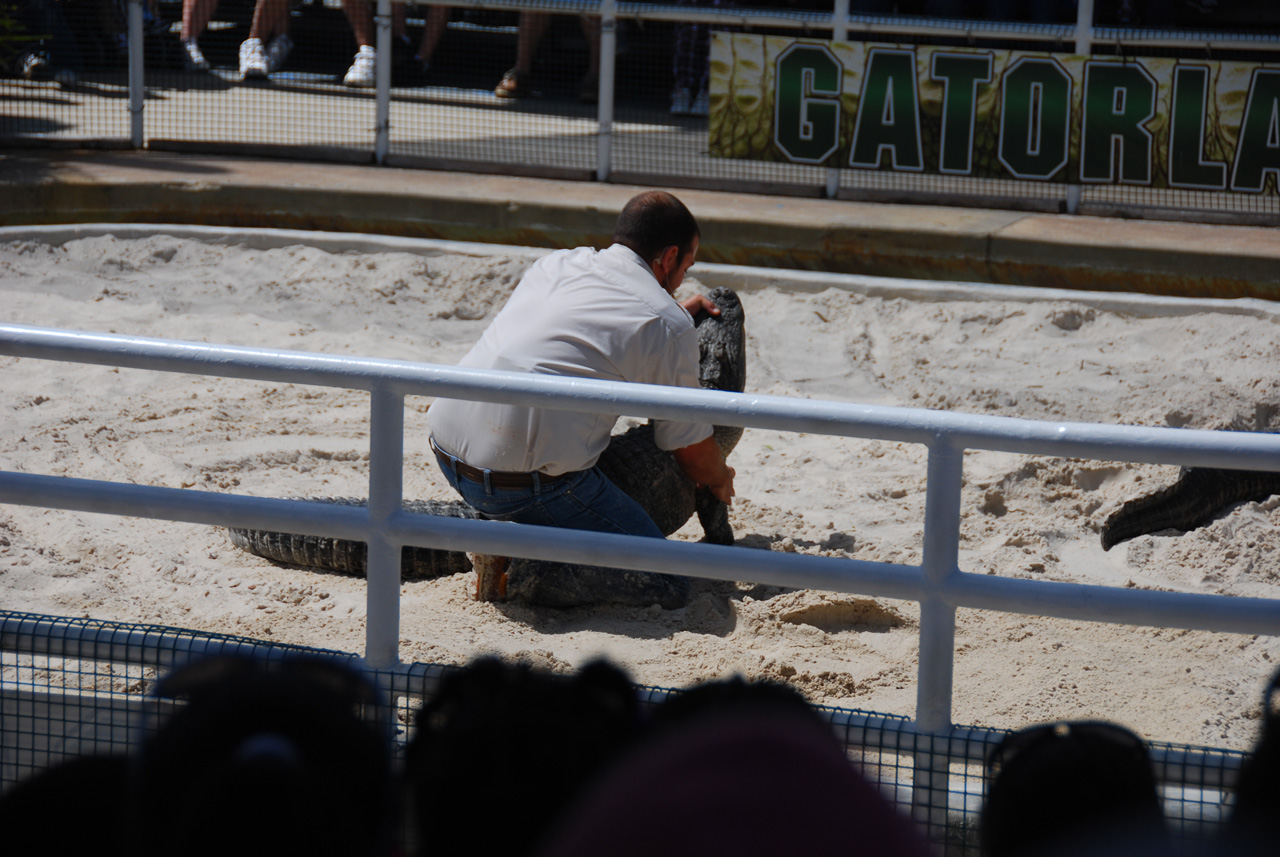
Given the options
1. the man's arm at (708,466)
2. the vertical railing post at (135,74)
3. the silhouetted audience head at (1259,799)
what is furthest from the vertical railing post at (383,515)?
the vertical railing post at (135,74)

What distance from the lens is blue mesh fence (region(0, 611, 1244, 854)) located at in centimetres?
183

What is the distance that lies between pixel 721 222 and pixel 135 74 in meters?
3.52

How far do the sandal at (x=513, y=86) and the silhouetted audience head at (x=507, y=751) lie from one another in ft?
25.6

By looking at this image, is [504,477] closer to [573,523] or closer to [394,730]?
[573,523]

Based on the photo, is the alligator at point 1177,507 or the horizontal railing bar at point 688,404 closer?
the horizontal railing bar at point 688,404

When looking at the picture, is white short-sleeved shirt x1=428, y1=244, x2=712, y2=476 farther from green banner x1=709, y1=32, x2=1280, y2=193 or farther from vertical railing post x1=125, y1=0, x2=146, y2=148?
vertical railing post x1=125, y1=0, x2=146, y2=148

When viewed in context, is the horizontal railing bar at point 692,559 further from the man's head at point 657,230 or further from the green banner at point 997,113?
the green banner at point 997,113

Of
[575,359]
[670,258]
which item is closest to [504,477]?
[575,359]

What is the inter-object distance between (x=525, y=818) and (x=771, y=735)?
0.66ft

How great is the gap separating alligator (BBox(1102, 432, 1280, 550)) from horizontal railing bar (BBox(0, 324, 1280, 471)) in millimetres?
2135

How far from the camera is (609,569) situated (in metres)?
3.35

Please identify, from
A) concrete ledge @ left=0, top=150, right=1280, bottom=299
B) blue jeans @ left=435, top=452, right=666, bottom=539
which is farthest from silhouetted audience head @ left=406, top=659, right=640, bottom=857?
concrete ledge @ left=0, top=150, right=1280, bottom=299

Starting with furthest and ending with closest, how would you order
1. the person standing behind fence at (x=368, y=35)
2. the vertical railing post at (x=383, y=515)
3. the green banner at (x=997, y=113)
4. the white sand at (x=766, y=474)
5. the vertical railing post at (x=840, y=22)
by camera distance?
the person standing behind fence at (x=368, y=35) → the vertical railing post at (x=840, y=22) → the green banner at (x=997, y=113) → the white sand at (x=766, y=474) → the vertical railing post at (x=383, y=515)

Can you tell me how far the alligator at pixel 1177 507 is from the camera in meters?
3.93
